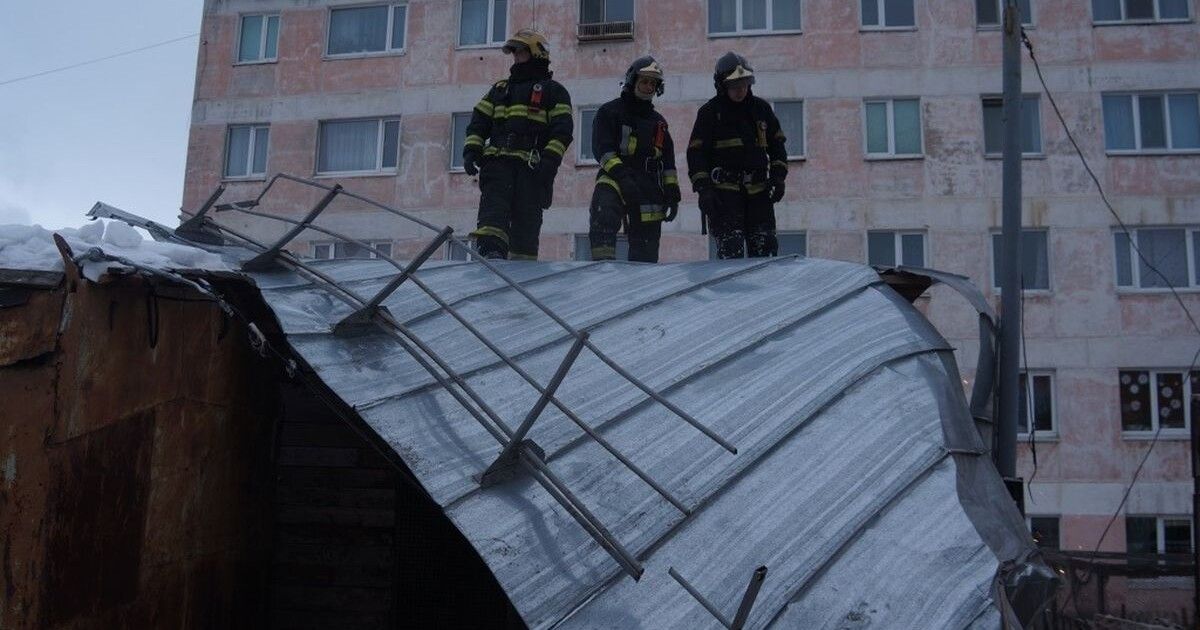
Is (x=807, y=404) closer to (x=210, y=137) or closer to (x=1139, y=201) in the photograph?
(x=1139, y=201)

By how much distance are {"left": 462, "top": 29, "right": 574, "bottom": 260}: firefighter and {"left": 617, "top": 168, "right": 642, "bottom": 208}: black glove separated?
49cm

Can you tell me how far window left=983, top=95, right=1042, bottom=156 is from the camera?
15.3 meters

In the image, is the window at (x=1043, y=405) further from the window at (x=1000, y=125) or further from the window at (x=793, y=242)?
the window at (x=793, y=242)

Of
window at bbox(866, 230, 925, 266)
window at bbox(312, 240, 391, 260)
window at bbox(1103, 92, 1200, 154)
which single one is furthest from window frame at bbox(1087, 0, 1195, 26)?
window at bbox(312, 240, 391, 260)

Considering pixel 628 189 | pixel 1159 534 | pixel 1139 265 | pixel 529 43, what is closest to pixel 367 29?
pixel 529 43

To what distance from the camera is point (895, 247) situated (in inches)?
597

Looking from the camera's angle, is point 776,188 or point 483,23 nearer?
point 776,188

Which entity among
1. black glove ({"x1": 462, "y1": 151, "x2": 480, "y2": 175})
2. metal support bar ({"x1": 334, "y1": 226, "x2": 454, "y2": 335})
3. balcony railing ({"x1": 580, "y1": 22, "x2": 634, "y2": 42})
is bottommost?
metal support bar ({"x1": 334, "y1": 226, "x2": 454, "y2": 335})

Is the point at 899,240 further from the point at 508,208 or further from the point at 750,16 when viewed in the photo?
the point at 508,208

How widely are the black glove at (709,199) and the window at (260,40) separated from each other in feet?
42.4

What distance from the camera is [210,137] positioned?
17.4 metres

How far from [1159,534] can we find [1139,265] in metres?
4.10

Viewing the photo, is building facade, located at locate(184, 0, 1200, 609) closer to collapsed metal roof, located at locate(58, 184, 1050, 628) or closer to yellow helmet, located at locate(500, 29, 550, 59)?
yellow helmet, located at locate(500, 29, 550, 59)

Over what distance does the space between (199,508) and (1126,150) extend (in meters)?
15.4
